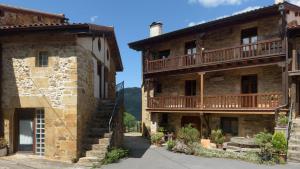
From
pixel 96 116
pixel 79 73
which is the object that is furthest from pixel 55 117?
pixel 96 116

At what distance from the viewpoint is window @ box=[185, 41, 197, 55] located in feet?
72.9

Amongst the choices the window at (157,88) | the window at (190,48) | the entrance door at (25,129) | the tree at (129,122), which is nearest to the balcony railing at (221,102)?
the window at (157,88)

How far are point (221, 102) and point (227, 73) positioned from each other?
7.57ft

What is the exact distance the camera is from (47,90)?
14008mm

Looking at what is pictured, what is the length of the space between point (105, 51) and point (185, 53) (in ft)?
19.9

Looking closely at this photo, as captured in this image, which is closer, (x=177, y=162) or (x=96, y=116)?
(x=177, y=162)

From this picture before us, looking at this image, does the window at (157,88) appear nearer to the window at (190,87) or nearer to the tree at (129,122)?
→ the window at (190,87)

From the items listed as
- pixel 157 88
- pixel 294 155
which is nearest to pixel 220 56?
pixel 157 88

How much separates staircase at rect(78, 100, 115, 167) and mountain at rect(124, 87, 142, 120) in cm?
4052

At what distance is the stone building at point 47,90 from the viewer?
13.7 m

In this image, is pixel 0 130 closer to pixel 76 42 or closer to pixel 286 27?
pixel 76 42

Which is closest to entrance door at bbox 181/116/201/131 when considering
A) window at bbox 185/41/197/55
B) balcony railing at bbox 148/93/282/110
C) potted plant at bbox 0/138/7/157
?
balcony railing at bbox 148/93/282/110

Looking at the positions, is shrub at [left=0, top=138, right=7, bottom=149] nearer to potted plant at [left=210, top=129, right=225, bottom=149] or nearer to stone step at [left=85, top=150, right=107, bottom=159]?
stone step at [left=85, top=150, right=107, bottom=159]

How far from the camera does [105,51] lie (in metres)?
20.7
